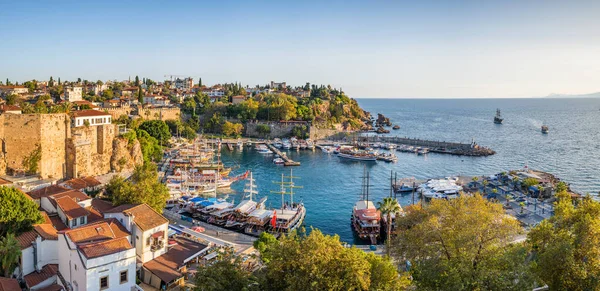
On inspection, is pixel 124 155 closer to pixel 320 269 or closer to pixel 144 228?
pixel 144 228

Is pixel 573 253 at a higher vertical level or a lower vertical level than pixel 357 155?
higher

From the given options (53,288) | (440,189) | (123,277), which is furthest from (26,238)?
(440,189)

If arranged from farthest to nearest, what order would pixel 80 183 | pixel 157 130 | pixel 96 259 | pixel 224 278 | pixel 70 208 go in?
1. pixel 157 130
2. pixel 80 183
3. pixel 70 208
4. pixel 96 259
5. pixel 224 278

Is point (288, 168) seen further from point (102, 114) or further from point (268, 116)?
point (268, 116)

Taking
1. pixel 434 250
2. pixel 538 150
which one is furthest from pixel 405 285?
pixel 538 150

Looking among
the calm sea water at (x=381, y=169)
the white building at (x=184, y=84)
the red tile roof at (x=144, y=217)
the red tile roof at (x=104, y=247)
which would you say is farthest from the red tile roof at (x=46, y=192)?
the white building at (x=184, y=84)

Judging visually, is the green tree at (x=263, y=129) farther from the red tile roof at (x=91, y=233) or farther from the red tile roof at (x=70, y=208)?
the red tile roof at (x=91, y=233)

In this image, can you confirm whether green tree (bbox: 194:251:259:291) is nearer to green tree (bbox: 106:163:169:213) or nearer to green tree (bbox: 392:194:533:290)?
green tree (bbox: 392:194:533:290)
